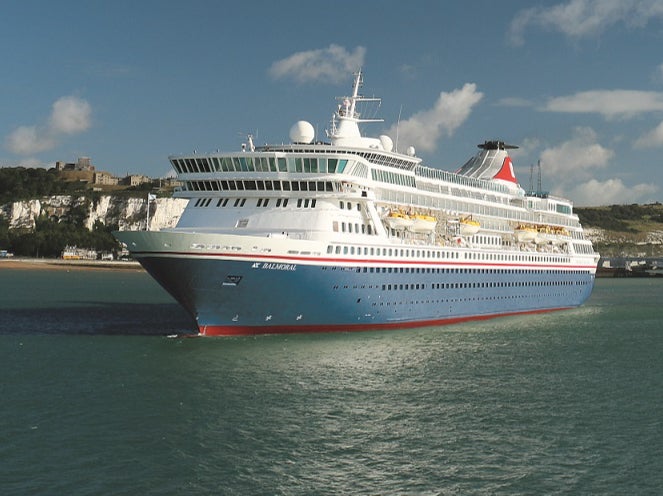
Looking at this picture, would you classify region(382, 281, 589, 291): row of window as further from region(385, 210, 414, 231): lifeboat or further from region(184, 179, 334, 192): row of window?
region(184, 179, 334, 192): row of window

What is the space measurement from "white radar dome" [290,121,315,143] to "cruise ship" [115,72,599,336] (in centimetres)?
5

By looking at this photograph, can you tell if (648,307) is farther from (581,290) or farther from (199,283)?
(199,283)

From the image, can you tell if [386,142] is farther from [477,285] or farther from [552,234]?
[552,234]

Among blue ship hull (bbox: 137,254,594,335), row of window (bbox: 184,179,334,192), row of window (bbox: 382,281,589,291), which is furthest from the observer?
row of window (bbox: 382,281,589,291)

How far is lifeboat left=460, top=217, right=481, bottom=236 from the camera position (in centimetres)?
4506

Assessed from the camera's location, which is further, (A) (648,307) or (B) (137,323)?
(A) (648,307)

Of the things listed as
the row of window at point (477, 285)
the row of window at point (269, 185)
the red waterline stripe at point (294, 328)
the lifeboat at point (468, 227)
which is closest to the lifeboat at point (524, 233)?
the row of window at point (477, 285)

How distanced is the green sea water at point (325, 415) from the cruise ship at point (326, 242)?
1.80m

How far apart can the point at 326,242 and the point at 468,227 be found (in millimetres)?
14559

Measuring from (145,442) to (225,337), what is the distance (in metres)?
14.7

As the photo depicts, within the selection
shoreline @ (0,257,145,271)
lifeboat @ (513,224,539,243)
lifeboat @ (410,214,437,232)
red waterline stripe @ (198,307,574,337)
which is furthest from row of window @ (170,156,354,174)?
shoreline @ (0,257,145,271)

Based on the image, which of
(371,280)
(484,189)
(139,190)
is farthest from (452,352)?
(139,190)

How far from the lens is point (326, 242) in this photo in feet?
109

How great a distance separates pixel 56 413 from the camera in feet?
65.4
